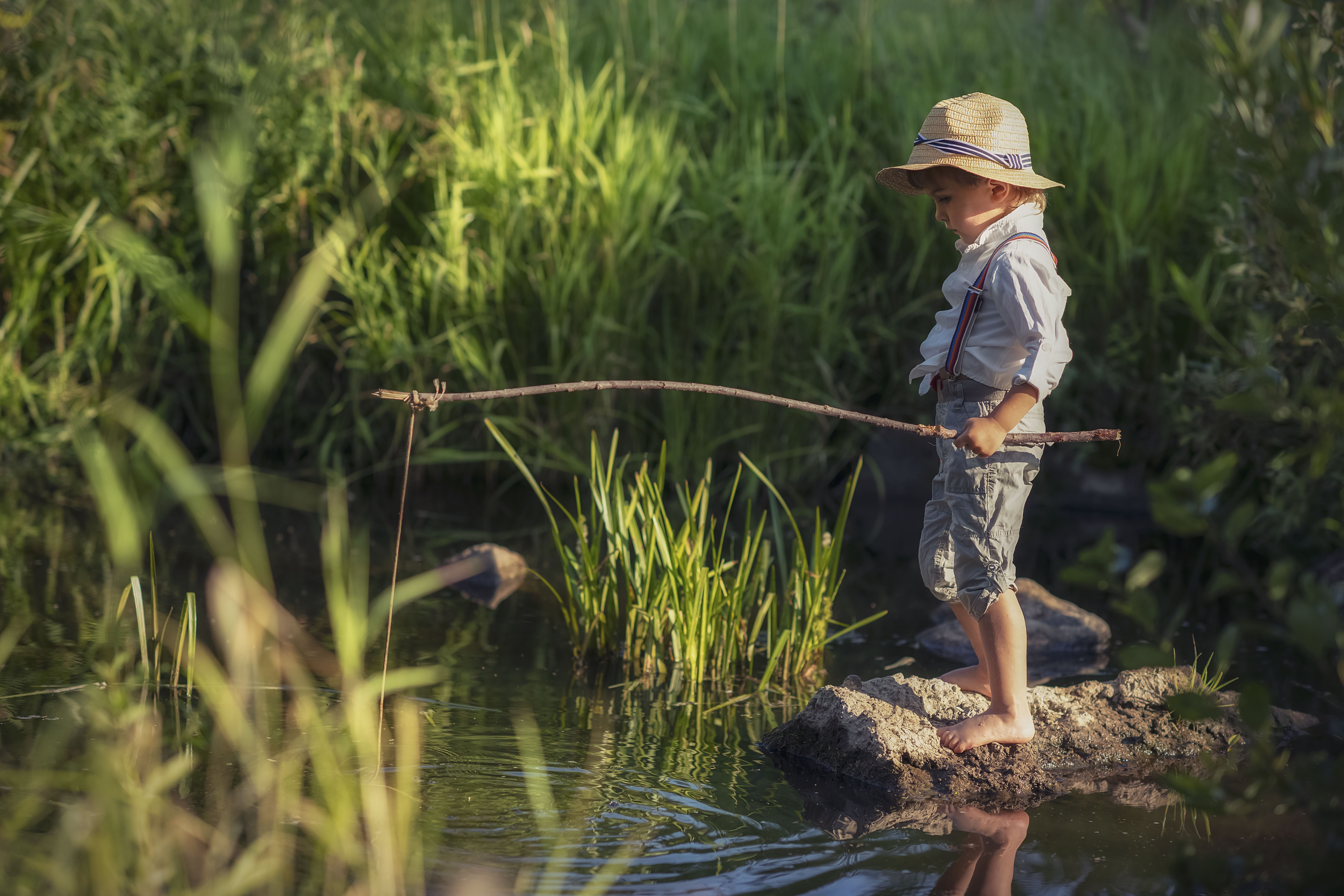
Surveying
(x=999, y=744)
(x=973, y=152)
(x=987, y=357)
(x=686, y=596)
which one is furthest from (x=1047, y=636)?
(x=973, y=152)

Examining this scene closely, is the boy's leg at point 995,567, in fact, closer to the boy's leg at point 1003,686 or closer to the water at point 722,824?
the boy's leg at point 1003,686

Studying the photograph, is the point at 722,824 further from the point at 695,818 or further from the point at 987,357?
the point at 987,357

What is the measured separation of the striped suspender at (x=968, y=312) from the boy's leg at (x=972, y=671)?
0.58m

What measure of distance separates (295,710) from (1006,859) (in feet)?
5.68

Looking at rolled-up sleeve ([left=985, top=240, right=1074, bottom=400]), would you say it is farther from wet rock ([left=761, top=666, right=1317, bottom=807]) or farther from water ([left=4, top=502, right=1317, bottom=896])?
water ([left=4, top=502, right=1317, bottom=896])

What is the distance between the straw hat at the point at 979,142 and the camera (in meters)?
3.01

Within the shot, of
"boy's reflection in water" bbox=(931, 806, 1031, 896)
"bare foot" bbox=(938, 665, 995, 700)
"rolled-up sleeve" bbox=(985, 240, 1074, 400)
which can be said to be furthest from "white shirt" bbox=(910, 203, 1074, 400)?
"boy's reflection in water" bbox=(931, 806, 1031, 896)

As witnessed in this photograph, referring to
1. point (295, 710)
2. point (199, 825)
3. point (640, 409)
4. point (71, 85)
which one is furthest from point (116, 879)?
point (71, 85)

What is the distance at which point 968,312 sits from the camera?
9.98 feet

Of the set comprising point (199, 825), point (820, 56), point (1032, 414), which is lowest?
point (199, 825)

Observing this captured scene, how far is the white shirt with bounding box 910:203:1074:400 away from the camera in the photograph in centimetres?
288

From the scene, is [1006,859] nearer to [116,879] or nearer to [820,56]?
[116,879]

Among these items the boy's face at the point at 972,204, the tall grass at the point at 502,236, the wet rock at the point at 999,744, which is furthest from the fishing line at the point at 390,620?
the tall grass at the point at 502,236

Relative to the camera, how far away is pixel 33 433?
19.1 ft
